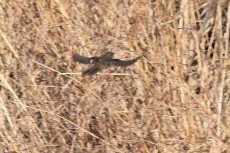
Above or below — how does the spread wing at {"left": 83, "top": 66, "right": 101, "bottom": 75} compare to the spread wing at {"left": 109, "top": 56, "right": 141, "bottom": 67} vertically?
below

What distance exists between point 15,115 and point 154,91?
0.54 meters

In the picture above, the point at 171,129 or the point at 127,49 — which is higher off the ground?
the point at 127,49

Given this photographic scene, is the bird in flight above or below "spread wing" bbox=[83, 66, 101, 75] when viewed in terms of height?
above

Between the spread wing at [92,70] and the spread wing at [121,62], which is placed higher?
the spread wing at [121,62]

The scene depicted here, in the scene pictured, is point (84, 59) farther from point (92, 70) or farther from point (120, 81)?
point (120, 81)

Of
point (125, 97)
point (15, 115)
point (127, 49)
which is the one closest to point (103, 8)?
point (127, 49)

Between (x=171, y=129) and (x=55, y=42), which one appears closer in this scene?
(x=171, y=129)

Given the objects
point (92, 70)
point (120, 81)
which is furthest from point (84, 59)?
point (120, 81)

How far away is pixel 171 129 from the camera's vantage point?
8.13ft

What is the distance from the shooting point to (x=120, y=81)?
2.56 meters

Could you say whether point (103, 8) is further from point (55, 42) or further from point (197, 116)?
point (197, 116)

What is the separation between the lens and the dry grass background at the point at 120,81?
248 cm

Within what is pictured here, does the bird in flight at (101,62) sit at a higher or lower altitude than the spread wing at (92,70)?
higher

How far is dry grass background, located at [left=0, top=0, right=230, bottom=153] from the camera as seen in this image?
2.48 m
